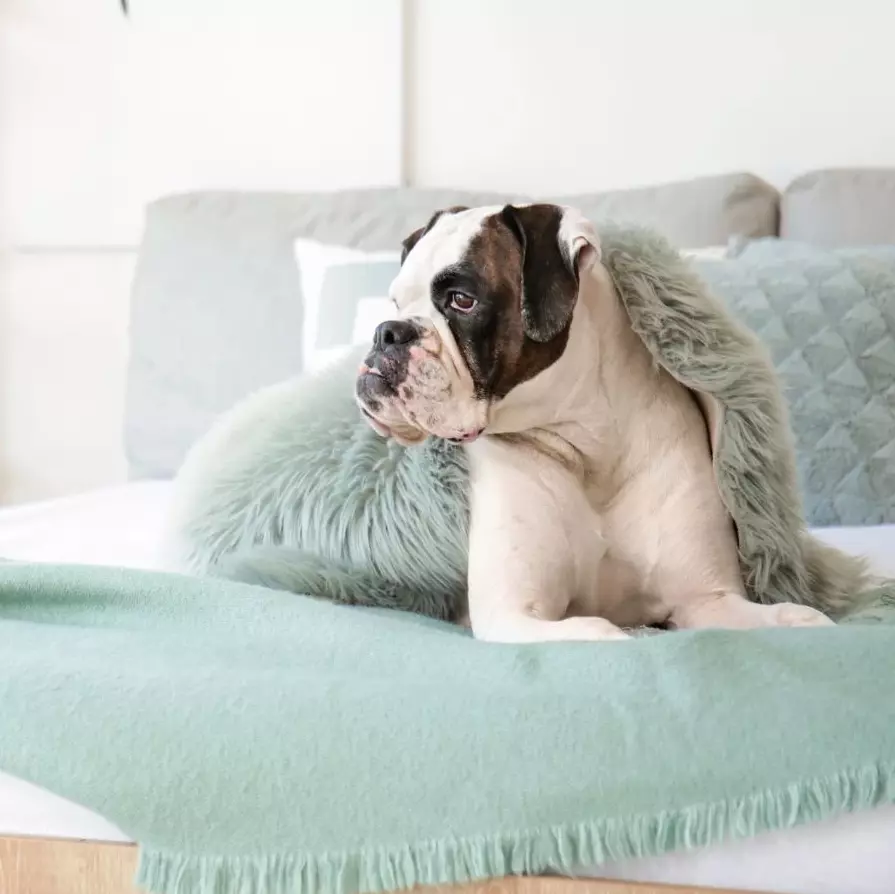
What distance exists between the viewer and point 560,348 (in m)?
0.99

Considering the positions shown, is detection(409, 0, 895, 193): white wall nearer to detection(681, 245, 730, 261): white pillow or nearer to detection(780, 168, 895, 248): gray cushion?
detection(780, 168, 895, 248): gray cushion

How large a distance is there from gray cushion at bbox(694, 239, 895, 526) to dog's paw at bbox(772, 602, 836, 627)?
0.63m

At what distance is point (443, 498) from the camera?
1064mm

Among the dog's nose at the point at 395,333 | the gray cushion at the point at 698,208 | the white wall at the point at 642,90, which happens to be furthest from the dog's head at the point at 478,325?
the white wall at the point at 642,90

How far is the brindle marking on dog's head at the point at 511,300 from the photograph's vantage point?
0.96 meters

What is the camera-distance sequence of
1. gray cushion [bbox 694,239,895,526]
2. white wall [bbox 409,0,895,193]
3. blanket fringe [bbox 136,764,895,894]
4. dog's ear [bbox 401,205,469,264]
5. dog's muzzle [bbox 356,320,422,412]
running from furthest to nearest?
white wall [bbox 409,0,895,193] → gray cushion [bbox 694,239,895,526] → dog's ear [bbox 401,205,469,264] → dog's muzzle [bbox 356,320,422,412] → blanket fringe [bbox 136,764,895,894]

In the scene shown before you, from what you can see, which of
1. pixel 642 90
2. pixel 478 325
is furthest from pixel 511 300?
pixel 642 90

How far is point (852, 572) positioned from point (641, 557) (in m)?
0.26

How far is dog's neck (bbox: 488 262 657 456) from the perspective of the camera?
3.31ft

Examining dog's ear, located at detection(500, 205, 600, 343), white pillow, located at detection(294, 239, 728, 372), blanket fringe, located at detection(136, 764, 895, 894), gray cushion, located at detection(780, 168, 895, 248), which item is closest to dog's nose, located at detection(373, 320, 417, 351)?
dog's ear, located at detection(500, 205, 600, 343)

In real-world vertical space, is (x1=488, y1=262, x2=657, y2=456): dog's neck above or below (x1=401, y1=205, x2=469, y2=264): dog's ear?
below

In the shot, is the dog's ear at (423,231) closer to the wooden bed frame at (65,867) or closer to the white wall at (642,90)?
the wooden bed frame at (65,867)

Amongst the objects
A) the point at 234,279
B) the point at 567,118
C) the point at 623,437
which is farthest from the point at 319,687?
the point at 567,118

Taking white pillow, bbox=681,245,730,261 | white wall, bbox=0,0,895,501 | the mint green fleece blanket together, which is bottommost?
the mint green fleece blanket
